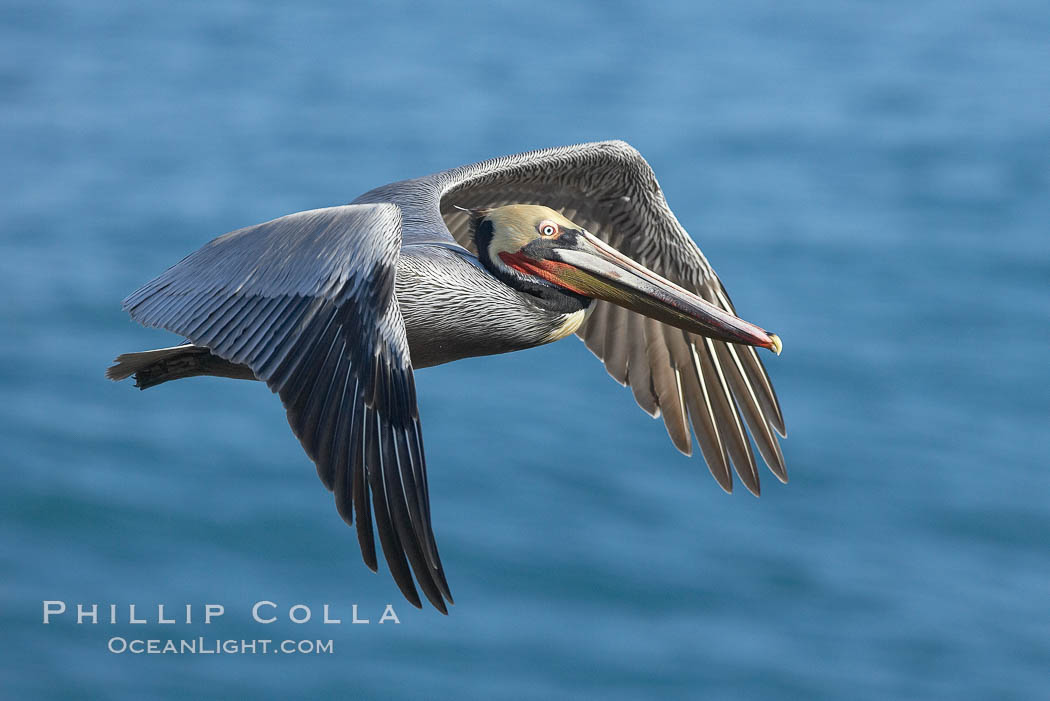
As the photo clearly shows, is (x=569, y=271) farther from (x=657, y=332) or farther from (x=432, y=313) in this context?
(x=657, y=332)

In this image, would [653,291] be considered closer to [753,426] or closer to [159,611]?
[753,426]

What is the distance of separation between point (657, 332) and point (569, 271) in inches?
75.2

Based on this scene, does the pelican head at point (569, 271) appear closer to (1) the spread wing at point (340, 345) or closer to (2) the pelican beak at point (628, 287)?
(2) the pelican beak at point (628, 287)

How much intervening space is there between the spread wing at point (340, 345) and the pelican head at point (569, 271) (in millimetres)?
996

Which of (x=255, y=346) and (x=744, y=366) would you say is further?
(x=744, y=366)

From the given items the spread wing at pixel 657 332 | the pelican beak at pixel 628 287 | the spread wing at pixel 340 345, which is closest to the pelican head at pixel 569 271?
the pelican beak at pixel 628 287

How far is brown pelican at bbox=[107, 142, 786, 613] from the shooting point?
614 centimetres

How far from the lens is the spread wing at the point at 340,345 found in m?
5.96

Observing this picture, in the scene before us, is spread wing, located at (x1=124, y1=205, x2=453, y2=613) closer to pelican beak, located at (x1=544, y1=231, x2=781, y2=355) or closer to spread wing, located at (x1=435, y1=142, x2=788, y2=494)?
pelican beak, located at (x1=544, y1=231, x2=781, y2=355)

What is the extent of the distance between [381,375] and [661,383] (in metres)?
3.45

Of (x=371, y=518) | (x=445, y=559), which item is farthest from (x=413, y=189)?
(x=445, y=559)

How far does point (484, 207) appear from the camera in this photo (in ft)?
31.2

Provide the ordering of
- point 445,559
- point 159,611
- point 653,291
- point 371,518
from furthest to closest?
point 159,611 < point 445,559 < point 653,291 < point 371,518

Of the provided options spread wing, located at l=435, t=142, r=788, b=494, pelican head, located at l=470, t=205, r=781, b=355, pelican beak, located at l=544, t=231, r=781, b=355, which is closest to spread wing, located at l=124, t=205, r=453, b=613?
pelican head, located at l=470, t=205, r=781, b=355
